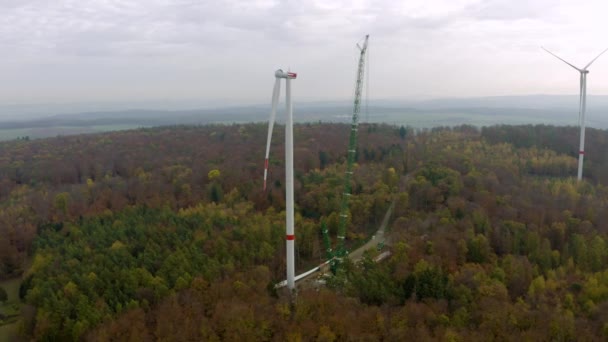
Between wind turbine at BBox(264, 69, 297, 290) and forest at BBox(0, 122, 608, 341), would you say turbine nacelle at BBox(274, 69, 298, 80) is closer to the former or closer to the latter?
wind turbine at BBox(264, 69, 297, 290)

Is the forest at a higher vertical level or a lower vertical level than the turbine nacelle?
lower

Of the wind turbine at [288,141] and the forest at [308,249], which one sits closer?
the forest at [308,249]

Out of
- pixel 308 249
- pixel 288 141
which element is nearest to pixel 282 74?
pixel 288 141

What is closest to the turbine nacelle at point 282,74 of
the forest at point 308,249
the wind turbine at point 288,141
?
the wind turbine at point 288,141

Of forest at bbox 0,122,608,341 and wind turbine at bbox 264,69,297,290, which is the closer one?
forest at bbox 0,122,608,341

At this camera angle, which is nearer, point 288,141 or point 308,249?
point 288,141

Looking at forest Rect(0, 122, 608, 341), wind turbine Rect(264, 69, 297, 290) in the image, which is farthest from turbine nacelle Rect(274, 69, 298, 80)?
forest Rect(0, 122, 608, 341)

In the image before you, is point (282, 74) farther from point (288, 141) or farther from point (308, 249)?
point (308, 249)

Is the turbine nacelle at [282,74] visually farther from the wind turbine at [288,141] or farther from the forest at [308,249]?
the forest at [308,249]
